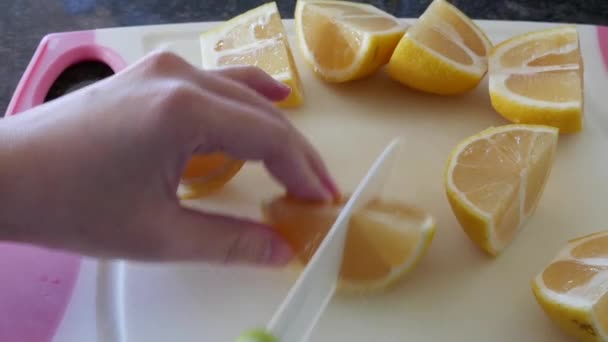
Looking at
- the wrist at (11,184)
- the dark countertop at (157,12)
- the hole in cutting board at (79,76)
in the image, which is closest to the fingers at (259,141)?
the wrist at (11,184)

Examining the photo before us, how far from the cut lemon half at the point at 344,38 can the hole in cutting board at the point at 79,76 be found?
0.44 meters

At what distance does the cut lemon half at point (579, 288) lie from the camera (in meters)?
0.90

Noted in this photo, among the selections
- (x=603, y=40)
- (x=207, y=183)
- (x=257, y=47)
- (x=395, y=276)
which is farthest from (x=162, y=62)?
(x=603, y=40)

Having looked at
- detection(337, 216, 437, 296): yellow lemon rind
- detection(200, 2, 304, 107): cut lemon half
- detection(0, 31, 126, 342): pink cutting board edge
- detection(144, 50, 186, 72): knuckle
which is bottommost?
detection(0, 31, 126, 342): pink cutting board edge

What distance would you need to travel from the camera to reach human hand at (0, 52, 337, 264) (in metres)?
0.84

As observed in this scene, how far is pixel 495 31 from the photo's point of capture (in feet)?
4.64

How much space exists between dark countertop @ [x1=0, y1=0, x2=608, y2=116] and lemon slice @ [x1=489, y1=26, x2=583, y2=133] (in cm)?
35

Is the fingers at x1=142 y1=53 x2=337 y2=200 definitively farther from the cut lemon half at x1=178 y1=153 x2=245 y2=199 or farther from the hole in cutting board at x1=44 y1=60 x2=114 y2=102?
the hole in cutting board at x1=44 y1=60 x2=114 y2=102

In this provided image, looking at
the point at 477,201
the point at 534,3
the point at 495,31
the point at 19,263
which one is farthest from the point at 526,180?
the point at 19,263

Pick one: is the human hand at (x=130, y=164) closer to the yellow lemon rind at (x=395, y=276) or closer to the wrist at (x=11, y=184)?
the wrist at (x=11, y=184)

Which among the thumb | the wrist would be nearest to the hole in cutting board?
the wrist

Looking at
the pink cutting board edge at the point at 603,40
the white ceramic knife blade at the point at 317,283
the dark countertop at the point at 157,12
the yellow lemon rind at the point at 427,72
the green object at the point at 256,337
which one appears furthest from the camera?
the dark countertop at the point at 157,12

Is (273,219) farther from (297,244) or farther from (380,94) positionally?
(380,94)

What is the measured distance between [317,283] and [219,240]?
15 cm
